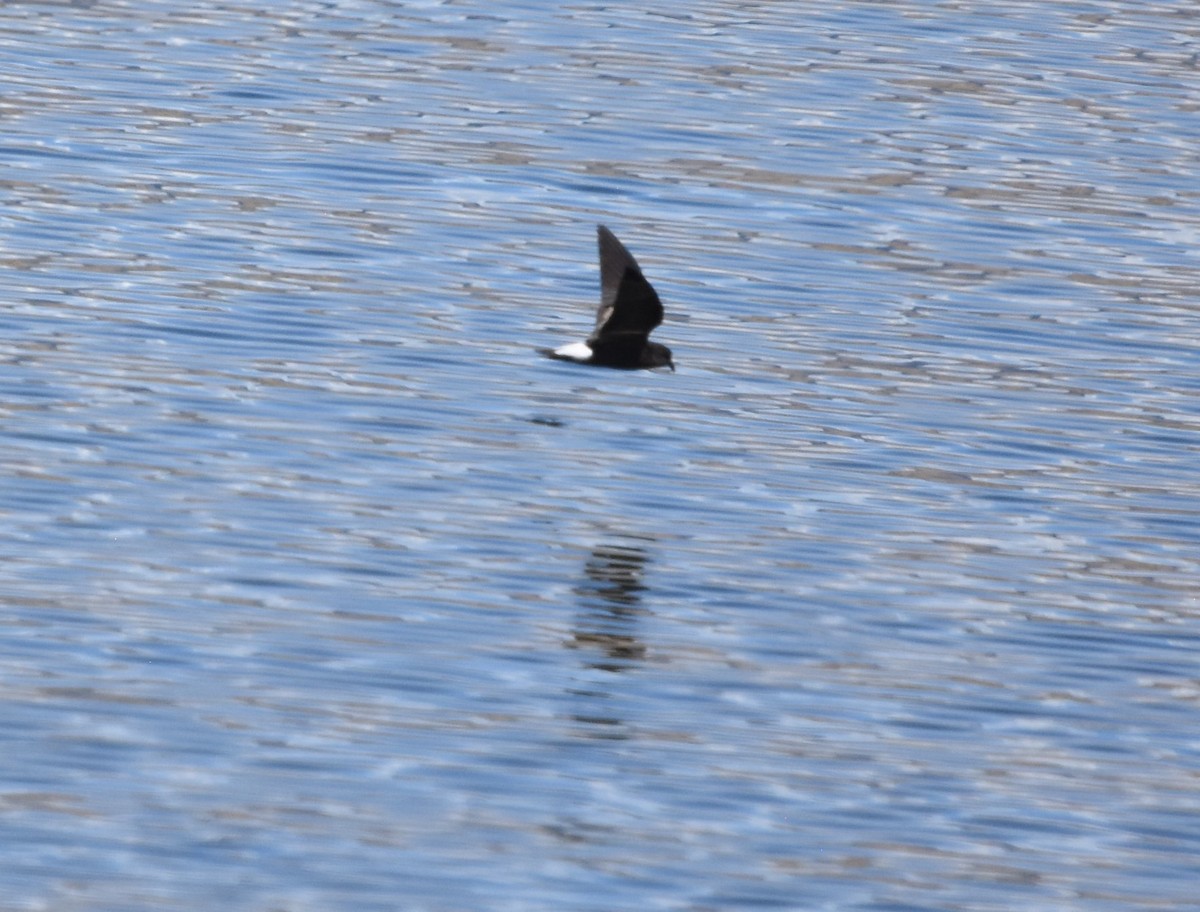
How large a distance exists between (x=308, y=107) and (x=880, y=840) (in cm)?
1540

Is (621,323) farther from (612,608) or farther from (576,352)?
(612,608)

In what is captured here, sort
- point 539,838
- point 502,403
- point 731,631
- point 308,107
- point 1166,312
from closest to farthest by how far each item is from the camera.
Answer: point 539,838
point 731,631
point 502,403
point 1166,312
point 308,107

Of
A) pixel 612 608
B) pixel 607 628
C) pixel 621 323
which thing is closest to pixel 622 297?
pixel 621 323

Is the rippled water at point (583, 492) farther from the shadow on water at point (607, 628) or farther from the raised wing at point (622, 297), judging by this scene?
the raised wing at point (622, 297)

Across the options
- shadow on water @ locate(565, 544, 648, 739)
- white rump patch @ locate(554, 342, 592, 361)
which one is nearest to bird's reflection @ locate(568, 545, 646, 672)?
shadow on water @ locate(565, 544, 648, 739)

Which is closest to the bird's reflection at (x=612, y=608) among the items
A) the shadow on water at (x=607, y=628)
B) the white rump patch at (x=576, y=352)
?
the shadow on water at (x=607, y=628)

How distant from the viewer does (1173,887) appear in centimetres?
1018

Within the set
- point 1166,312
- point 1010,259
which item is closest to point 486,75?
point 1010,259

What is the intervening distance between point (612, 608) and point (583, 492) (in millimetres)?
1979

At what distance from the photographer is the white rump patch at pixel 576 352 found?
608 inches

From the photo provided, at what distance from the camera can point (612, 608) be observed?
12.8m

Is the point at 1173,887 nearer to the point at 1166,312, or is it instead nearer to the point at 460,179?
the point at 1166,312

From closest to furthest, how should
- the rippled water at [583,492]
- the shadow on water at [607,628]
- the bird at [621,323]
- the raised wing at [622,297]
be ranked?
the rippled water at [583,492], the shadow on water at [607,628], the raised wing at [622,297], the bird at [621,323]

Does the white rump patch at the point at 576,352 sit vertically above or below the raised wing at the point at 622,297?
below
